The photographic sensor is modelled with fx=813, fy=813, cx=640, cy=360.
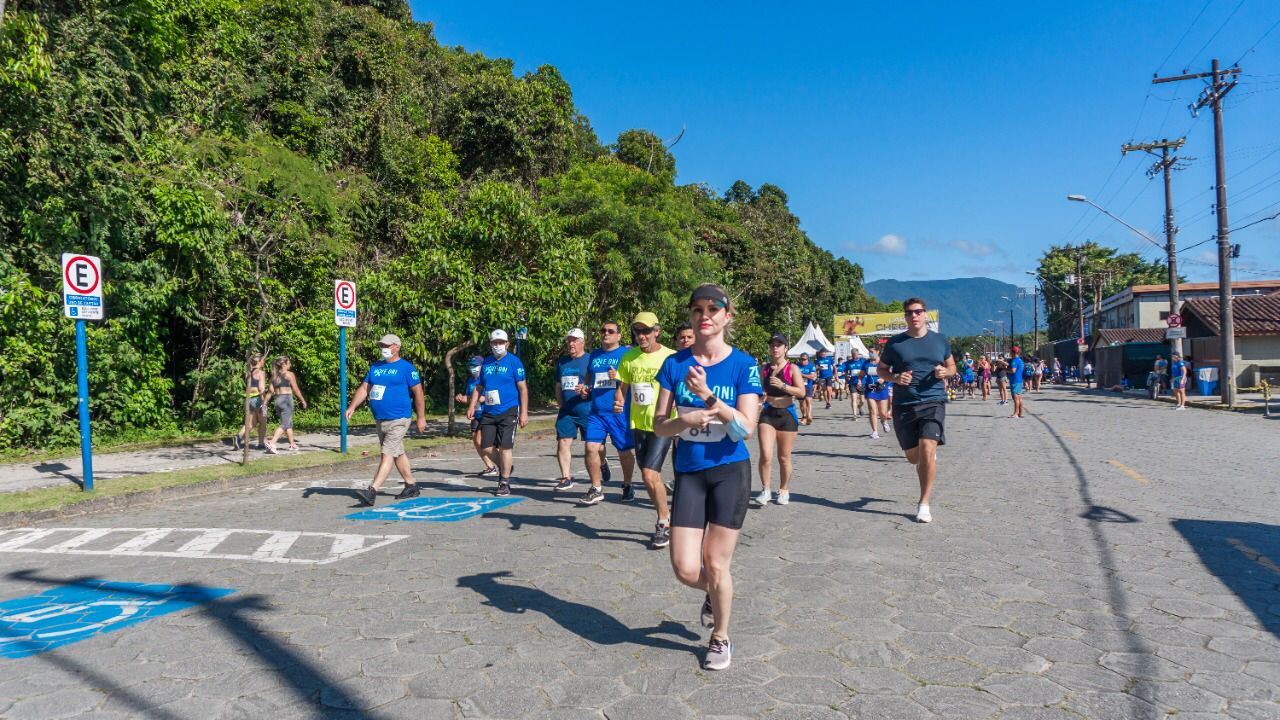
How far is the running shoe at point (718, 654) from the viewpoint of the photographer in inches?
153

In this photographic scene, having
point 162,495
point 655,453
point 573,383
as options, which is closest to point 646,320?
point 655,453

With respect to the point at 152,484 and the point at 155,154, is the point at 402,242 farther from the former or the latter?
the point at 152,484

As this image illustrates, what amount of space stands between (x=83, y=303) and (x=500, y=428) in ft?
17.3

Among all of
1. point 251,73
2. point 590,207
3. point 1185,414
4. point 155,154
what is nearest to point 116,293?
point 155,154

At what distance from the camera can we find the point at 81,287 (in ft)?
31.9

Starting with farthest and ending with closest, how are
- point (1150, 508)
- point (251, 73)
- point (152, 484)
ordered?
1. point (251, 73)
2. point (152, 484)
3. point (1150, 508)

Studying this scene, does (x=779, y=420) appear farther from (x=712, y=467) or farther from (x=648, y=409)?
(x=712, y=467)

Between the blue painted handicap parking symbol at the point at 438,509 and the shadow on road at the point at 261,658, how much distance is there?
2620mm

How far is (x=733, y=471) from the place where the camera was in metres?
3.95

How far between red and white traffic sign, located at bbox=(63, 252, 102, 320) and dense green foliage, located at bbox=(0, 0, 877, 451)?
2.69 m

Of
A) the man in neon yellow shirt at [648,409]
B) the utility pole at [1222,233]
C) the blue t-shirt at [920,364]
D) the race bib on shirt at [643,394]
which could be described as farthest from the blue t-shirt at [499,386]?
the utility pole at [1222,233]

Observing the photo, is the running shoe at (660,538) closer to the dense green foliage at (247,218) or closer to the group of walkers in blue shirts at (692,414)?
the group of walkers in blue shirts at (692,414)

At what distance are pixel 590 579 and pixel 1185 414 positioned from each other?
22913 mm

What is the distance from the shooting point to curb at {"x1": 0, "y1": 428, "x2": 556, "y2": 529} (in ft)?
27.5
